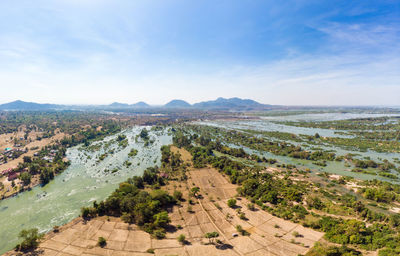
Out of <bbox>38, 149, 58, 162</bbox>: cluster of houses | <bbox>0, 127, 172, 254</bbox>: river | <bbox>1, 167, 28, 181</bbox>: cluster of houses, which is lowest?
<bbox>0, 127, 172, 254</bbox>: river

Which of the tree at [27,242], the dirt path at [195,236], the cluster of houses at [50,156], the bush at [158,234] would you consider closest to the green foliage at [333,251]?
the dirt path at [195,236]

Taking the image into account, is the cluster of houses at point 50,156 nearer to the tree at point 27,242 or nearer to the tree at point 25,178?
the tree at point 25,178

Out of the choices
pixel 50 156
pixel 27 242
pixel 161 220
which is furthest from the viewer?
pixel 50 156

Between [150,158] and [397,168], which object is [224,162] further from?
[397,168]

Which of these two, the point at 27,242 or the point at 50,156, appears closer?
the point at 27,242

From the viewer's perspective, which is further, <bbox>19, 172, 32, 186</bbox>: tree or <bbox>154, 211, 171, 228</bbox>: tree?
<bbox>19, 172, 32, 186</bbox>: tree

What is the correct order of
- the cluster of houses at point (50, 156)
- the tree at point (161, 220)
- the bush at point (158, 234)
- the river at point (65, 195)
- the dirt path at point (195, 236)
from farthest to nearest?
the cluster of houses at point (50, 156) < the river at point (65, 195) < the tree at point (161, 220) < the bush at point (158, 234) < the dirt path at point (195, 236)

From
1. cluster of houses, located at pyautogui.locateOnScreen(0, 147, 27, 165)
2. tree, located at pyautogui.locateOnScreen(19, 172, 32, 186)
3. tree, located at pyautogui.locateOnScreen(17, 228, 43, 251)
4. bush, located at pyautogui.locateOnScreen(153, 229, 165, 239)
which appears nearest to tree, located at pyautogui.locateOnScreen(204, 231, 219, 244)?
bush, located at pyautogui.locateOnScreen(153, 229, 165, 239)

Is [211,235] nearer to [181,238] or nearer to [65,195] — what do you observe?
[181,238]

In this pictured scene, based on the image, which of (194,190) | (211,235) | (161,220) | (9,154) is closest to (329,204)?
(211,235)

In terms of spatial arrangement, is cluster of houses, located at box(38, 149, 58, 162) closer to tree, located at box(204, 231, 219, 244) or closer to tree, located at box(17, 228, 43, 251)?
tree, located at box(17, 228, 43, 251)

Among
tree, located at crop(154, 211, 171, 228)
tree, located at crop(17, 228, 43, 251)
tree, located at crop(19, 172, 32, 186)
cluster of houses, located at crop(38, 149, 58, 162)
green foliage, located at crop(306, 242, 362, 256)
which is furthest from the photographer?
cluster of houses, located at crop(38, 149, 58, 162)

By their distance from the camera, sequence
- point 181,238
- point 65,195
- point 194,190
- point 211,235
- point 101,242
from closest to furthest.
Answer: point 211,235
point 101,242
point 181,238
point 194,190
point 65,195
